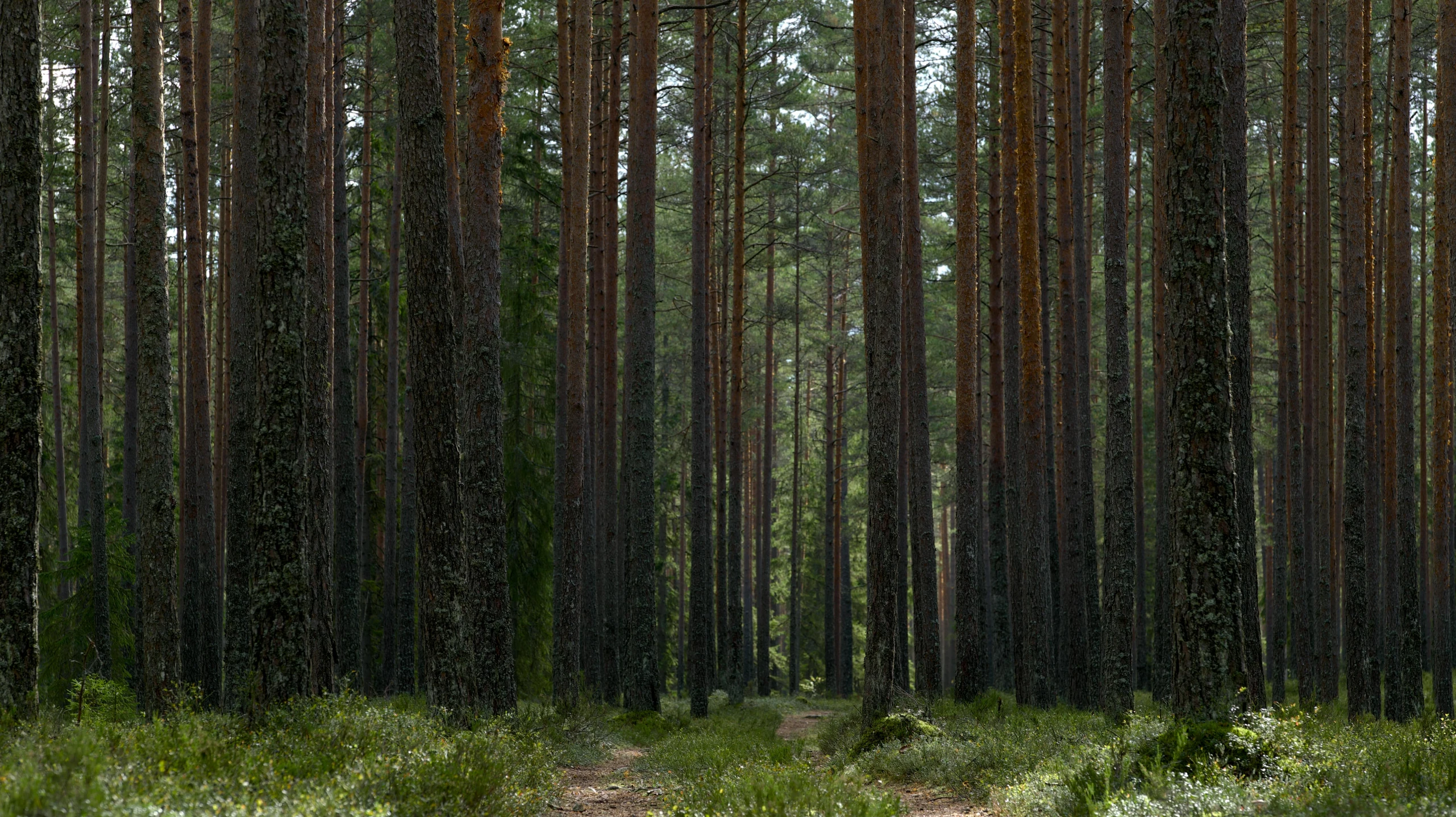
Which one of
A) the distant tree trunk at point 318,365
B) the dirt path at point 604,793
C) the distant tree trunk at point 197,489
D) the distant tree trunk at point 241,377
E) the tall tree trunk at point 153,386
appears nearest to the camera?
the dirt path at point 604,793

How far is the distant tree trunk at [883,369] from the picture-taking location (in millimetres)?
11281

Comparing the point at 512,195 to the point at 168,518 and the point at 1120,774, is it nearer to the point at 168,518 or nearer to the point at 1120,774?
the point at 168,518

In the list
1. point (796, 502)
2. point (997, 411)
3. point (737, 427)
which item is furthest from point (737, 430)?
point (796, 502)

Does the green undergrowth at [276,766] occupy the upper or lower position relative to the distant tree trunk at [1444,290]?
lower

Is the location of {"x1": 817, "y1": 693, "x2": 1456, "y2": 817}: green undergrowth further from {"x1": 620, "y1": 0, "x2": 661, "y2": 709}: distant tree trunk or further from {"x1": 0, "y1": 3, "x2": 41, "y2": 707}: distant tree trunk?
{"x1": 0, "y1": 3, "x2": 41, "y2": 707}: distant tree trunk

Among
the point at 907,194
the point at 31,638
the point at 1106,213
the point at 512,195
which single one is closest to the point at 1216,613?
the point at 1106,213

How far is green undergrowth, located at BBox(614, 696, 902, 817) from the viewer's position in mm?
6242

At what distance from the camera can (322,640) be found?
10.1m

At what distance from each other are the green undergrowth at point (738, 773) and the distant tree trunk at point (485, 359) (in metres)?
2.30

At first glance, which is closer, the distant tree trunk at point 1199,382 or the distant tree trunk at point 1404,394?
the distant tree trunk at point 1199,382

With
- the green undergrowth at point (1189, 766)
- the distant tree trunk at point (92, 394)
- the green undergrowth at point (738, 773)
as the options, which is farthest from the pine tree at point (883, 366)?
the distant tree trunk at point (92, 394)

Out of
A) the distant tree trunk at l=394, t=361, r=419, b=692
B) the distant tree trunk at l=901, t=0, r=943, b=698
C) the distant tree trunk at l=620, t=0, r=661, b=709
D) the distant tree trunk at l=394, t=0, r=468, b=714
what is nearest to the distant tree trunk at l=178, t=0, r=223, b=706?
the distant tree trunk at l=394, t=361, r=419, b=692

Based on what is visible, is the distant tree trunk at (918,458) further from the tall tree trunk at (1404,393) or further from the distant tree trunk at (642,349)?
the tall tree trunk at (1404,393)

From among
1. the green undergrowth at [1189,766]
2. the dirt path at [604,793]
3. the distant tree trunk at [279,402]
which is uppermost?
the distant tree trunk at [279,402]
